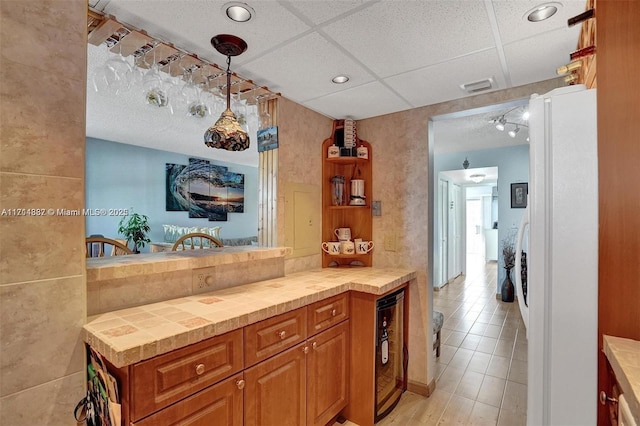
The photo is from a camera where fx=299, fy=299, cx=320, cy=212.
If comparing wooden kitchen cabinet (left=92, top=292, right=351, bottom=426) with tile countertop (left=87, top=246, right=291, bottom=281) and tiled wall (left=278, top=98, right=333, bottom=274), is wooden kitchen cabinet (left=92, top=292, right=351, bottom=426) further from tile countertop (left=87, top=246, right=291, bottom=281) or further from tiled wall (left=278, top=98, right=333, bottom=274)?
tiled wall (left=278, top=98, right=333, bottom=274)

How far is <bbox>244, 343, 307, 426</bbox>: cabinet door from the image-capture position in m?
1.45

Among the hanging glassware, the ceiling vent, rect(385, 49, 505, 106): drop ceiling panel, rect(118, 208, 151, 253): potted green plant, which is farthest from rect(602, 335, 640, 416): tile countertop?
rect(118, 208, 151, 253): potted green plant

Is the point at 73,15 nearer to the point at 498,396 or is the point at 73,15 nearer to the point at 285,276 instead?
the point at 285,276

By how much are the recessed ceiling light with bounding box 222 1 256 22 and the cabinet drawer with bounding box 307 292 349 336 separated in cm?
156

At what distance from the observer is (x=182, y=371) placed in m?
1.18

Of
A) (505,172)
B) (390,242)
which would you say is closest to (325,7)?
(390,242)

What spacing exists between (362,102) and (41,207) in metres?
2.14

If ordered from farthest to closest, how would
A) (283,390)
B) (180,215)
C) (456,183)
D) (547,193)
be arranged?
(456,183) → (180,215) → (283,390) → (547,193)

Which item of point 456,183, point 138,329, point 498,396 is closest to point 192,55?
point 138,329

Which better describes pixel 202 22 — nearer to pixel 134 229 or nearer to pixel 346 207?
pixel 346 207

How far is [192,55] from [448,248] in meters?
5.80

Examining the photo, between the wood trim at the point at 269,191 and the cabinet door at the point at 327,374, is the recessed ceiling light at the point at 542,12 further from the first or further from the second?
the cabinet door at the point at 327,374

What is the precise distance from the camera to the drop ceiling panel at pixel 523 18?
4.27ft

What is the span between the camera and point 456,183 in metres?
7.02
